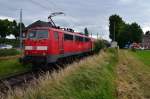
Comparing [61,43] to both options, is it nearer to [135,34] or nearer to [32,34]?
[32,34]

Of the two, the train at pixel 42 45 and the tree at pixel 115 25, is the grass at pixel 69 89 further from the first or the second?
the tree at pixel 115 25

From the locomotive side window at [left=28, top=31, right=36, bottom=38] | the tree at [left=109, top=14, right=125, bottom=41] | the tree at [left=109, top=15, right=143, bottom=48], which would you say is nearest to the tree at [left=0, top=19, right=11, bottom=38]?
the tree at [left=109, top=15, right=143, bottom=48]

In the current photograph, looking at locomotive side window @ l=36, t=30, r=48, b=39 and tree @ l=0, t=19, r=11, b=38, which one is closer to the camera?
locomotive side window @ l=36, t=30, r=48, b=39

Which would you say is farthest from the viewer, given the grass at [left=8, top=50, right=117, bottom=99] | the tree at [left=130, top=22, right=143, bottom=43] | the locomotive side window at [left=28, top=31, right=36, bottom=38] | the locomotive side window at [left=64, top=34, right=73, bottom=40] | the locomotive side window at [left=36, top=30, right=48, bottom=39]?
the tree at [left=130, top=22, right=143, bottom=43]

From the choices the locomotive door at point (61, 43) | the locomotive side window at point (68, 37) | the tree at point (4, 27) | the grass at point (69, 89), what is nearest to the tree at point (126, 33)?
the tree at point (4, 27)

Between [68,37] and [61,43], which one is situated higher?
[68,37]

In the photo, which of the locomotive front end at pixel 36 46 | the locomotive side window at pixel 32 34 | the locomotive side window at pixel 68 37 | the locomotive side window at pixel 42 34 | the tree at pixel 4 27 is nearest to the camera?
the locomotive front end at pixel 36 46

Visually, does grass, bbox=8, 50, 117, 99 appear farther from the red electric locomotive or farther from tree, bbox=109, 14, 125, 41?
tree, bbox=109, 14, 125, 41

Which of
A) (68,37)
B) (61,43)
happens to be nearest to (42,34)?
(61,43)

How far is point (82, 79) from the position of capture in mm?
12945

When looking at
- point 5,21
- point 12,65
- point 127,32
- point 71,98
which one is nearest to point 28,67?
point 12,65

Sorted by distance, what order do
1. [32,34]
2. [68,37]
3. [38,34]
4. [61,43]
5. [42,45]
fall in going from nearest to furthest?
[42,45], [38,34], [32,34], [61,43], [68,37]

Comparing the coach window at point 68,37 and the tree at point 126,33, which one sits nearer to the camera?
the coach window at point 68,37

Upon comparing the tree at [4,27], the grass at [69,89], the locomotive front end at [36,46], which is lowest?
the grass at [69,89]
